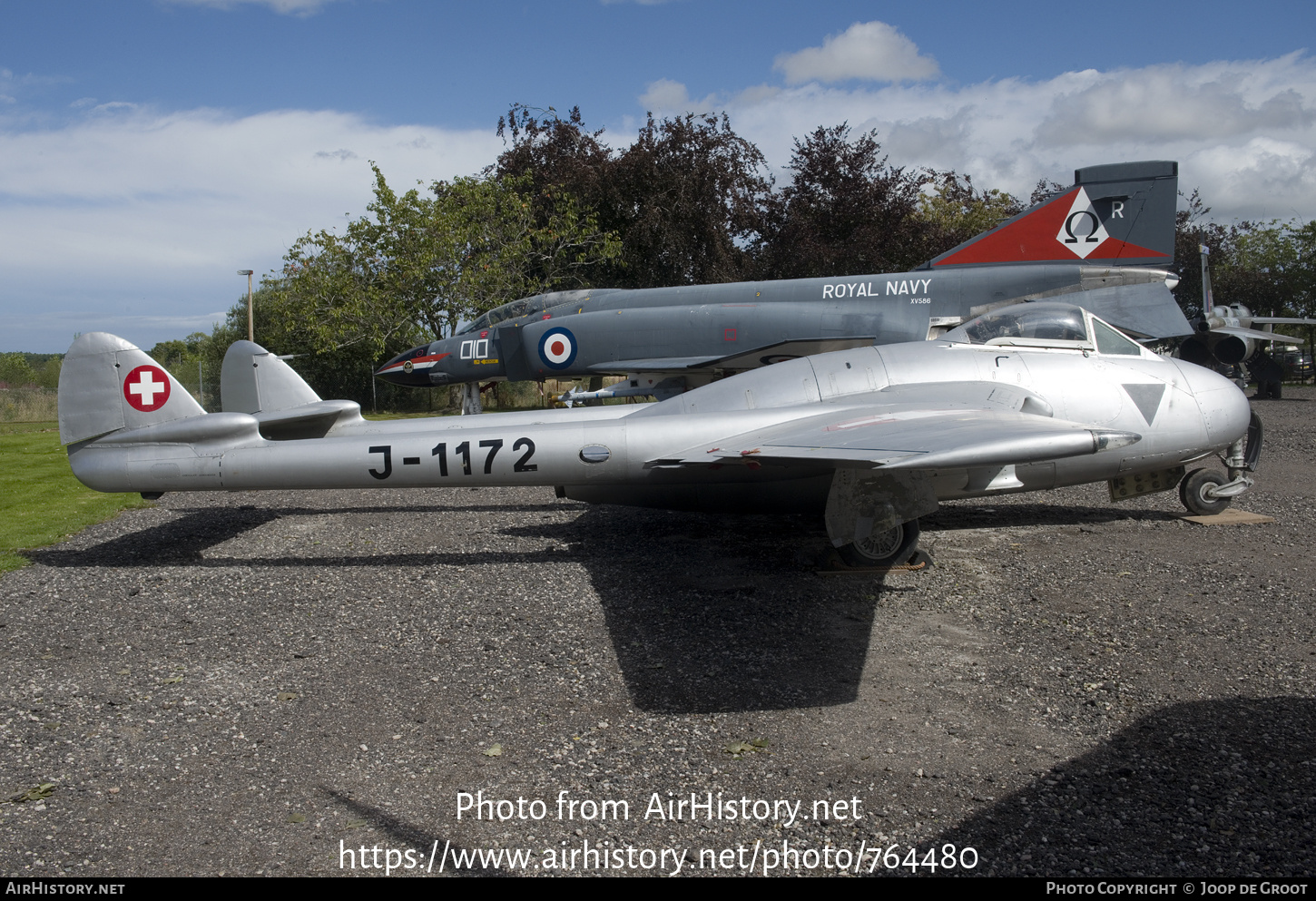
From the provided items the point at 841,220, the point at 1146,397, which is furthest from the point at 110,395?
the point at 841,220

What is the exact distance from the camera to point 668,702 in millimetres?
4566

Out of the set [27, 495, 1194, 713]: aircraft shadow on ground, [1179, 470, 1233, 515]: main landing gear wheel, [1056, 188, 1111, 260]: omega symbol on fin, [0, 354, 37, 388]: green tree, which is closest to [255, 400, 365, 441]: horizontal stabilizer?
[27, 495, 1194, 713]: aircraft shadow on ground

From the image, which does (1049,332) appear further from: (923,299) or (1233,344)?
(1233,344)

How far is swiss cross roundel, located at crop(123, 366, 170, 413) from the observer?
24.9 feet

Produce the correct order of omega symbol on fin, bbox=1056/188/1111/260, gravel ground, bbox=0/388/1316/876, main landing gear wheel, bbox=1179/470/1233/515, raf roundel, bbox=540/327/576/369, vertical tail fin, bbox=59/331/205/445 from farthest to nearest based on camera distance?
raf roundel, bbox=540/327/576/369 < omega symbol on fin, bbox=1056/188/1111/260 < main landing gear wheel, bbox=1179/470/1233/515 < vertical tail fin, bbox=59/331/205/445 < gravel ground, bbox=0/388/1316/876

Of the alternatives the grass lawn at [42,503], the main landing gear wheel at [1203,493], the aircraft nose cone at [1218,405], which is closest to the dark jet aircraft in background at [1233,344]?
the main landing gear wheel at [1203,493]

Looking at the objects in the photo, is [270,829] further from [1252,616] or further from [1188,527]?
[1188,527]

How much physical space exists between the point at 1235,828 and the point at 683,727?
2.39 m

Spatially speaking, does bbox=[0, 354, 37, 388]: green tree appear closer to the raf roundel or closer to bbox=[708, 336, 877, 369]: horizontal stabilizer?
the raf roundel

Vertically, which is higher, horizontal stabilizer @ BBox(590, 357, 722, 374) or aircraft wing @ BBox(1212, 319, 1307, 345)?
aircraft wing @ BBox(1212, 319, 1307, 345)

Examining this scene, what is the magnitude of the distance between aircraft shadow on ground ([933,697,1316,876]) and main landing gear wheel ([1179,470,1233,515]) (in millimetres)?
5111

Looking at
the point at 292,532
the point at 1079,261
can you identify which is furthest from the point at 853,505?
the point at 1079,261

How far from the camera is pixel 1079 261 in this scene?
1438 cm

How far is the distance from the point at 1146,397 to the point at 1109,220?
8667 millimetres
